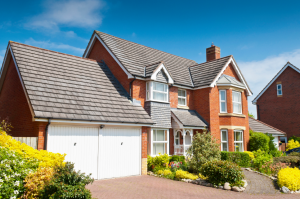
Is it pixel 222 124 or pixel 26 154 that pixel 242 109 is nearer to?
pixel 222 124

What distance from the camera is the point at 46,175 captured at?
836 centimetres

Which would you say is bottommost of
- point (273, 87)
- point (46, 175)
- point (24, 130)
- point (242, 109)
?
point (46, 175)

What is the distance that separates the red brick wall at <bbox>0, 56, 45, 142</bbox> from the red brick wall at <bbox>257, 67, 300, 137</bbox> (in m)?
30.4

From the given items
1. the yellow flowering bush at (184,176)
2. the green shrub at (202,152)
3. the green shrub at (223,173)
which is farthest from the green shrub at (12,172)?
the green shrub at (202,152)

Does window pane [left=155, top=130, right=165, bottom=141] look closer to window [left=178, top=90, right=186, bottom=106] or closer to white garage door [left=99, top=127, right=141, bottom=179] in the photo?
white garage door [left=99, top=127, right=141, bottom=179]

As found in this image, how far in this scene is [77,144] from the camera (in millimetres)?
12664

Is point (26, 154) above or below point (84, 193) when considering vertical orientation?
above

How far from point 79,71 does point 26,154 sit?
8.40 m

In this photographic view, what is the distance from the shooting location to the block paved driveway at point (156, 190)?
10200mm

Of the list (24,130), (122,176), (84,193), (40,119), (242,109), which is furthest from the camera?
(242,109)

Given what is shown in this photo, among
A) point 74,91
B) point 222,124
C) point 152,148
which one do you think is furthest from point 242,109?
point 74,91

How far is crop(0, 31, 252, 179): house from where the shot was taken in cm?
1268

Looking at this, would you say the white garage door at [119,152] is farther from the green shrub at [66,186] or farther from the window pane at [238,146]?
the window pane at [238,146]

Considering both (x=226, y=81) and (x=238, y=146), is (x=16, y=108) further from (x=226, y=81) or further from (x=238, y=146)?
(x=238, y=146)
